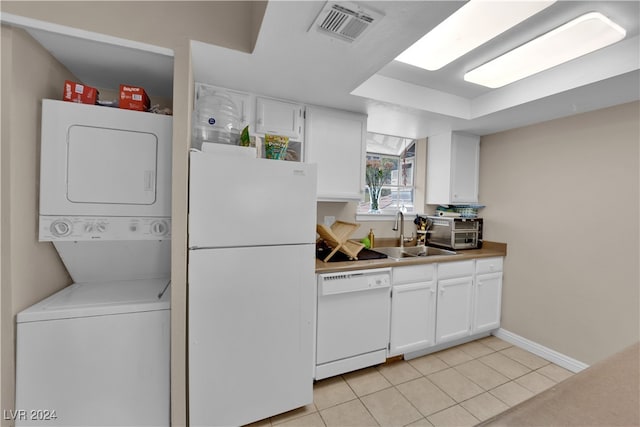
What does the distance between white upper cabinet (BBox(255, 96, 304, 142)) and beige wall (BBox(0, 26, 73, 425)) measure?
121 centimetres

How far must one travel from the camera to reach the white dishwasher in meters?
1.90

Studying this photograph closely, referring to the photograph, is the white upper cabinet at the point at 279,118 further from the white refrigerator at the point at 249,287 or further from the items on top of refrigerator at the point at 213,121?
the white refrigerator at the point at 249,287

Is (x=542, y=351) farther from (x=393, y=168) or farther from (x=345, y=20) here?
(x=345, y=20)

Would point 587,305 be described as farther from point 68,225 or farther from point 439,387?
point 68,225

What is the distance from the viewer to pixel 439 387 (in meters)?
1.98

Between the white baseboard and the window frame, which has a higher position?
the window frame

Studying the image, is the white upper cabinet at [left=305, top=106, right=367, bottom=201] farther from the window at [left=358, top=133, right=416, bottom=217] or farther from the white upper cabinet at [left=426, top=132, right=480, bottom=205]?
the white upper cabinet at [left=426, top=132, right=480, bottom=205]

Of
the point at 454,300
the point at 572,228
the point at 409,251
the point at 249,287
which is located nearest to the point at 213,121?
the point at 249,287

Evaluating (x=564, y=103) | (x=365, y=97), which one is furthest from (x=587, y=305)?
(x=365, y=97)

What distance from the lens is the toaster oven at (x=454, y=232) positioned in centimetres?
278

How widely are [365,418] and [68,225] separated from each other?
210cm

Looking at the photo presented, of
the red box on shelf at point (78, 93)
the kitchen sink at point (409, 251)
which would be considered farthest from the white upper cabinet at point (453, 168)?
the red box on shelf at point (78, 93)

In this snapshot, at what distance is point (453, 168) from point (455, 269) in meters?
1.15

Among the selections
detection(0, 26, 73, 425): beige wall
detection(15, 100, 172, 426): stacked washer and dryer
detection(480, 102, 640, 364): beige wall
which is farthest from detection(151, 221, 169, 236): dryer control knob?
detection(480, 102, 640, 364): beige wall
